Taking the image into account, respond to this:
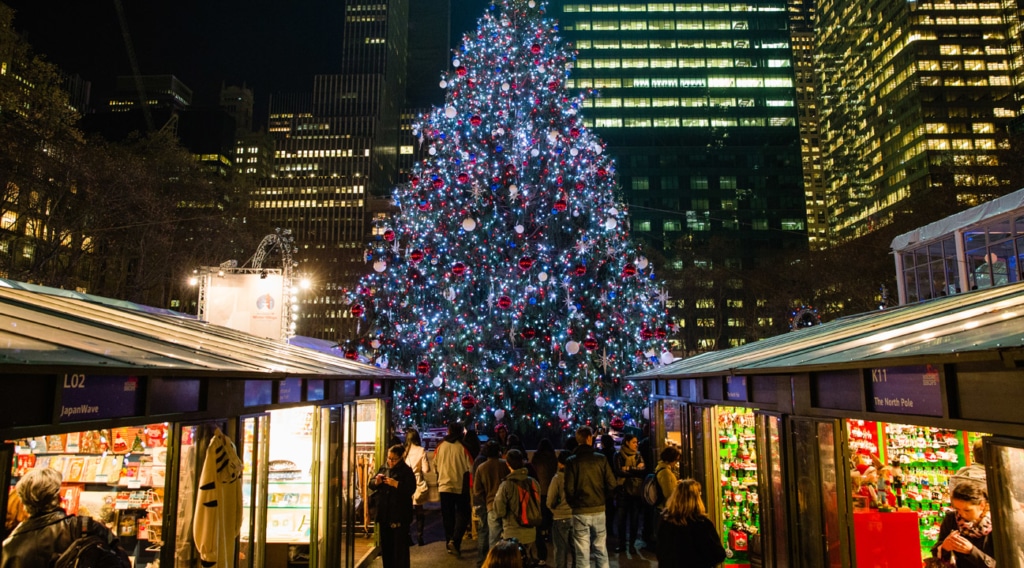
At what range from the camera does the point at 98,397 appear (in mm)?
3506

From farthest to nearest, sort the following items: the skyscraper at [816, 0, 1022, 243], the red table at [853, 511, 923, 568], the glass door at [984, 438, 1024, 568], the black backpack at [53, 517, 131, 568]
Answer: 1. the skyscraper at [816, 0, 1022, 243]
2. the red table at [853, 511, 923, 568]
3. the black backpack at [53, 517, 131, 568]
4. the glass door at [984, 438, 1024, 568]

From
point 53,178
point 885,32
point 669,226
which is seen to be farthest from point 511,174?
point 885,32

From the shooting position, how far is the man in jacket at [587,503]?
7.23 metres

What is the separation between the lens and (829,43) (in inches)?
5694

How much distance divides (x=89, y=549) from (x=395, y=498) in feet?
13.2

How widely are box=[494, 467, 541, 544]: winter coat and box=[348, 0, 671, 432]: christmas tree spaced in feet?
22.5

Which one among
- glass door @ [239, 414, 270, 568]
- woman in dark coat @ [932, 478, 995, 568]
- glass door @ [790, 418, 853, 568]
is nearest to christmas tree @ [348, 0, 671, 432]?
glass door @ [239, 414, 270, 568]

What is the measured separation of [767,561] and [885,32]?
438 ft

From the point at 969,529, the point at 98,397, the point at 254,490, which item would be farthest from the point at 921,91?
the point at 98,397

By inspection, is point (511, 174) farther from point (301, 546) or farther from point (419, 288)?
point (301, 546)

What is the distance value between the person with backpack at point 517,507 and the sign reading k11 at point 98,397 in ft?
14.4

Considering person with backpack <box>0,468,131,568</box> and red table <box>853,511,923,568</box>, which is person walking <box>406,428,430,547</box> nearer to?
person with backpack <box>0,468,131,568</box>

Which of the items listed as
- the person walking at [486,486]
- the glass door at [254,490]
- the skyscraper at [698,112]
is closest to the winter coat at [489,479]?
the person walking at [486,486]

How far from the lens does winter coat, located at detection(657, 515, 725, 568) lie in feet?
16.6
